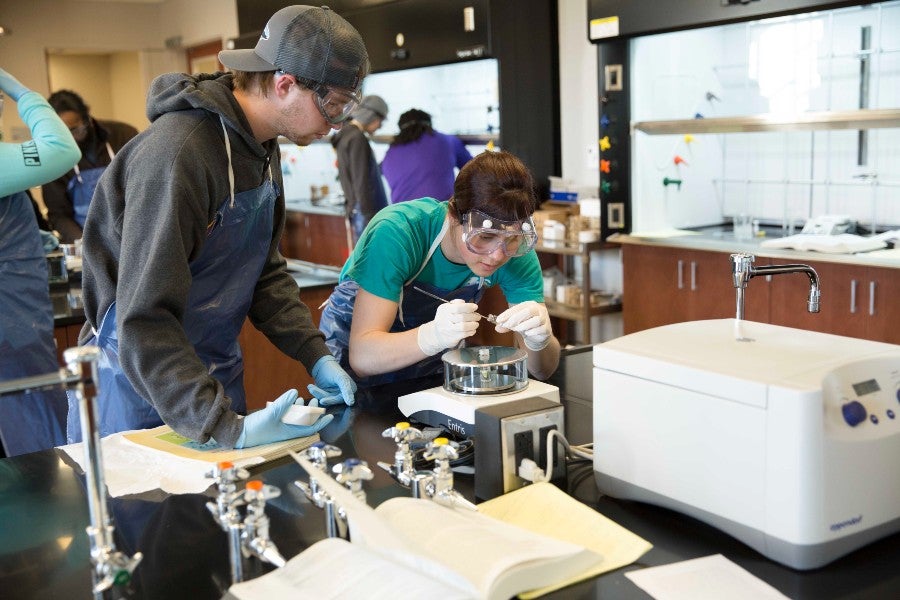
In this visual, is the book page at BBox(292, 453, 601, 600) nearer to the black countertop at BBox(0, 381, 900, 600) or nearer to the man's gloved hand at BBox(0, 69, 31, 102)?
the black countertop at BBox(0, 381, 900, 600)

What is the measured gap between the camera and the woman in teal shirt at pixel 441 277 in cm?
211

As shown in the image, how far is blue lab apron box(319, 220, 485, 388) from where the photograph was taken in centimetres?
233

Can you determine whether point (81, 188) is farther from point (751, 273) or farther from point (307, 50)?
point (751, 273)

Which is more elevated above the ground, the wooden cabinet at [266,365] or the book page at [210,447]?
the book page at [210,447]

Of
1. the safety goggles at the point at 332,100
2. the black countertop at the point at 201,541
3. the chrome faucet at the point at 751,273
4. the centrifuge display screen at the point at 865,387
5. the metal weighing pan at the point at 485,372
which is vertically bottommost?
the black countertop at the point at 201,541

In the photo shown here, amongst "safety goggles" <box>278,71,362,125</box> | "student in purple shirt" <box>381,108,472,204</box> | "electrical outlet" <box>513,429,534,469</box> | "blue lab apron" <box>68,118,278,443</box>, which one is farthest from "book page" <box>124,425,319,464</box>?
"student in purple shirt" <box>381,108,472,204</box>

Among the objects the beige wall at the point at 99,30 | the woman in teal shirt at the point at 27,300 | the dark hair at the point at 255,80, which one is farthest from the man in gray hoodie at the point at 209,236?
the beige wall at the point at 99,30

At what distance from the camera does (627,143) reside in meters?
4.94

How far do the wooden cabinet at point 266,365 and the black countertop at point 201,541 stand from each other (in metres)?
2.13

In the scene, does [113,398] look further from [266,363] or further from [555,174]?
[555,174]

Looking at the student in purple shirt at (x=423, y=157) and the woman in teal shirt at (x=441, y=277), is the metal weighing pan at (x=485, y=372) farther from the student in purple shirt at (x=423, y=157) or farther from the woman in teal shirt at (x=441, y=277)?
the student in purple shirt at (x=423, y=157)

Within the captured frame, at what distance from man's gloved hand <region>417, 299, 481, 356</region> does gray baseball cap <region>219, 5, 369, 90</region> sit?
52 cm

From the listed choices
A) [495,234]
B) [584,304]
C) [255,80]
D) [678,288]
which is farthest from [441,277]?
[584,304]

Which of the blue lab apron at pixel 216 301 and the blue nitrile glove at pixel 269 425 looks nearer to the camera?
the blue nitrile glove at pixel 269 425
